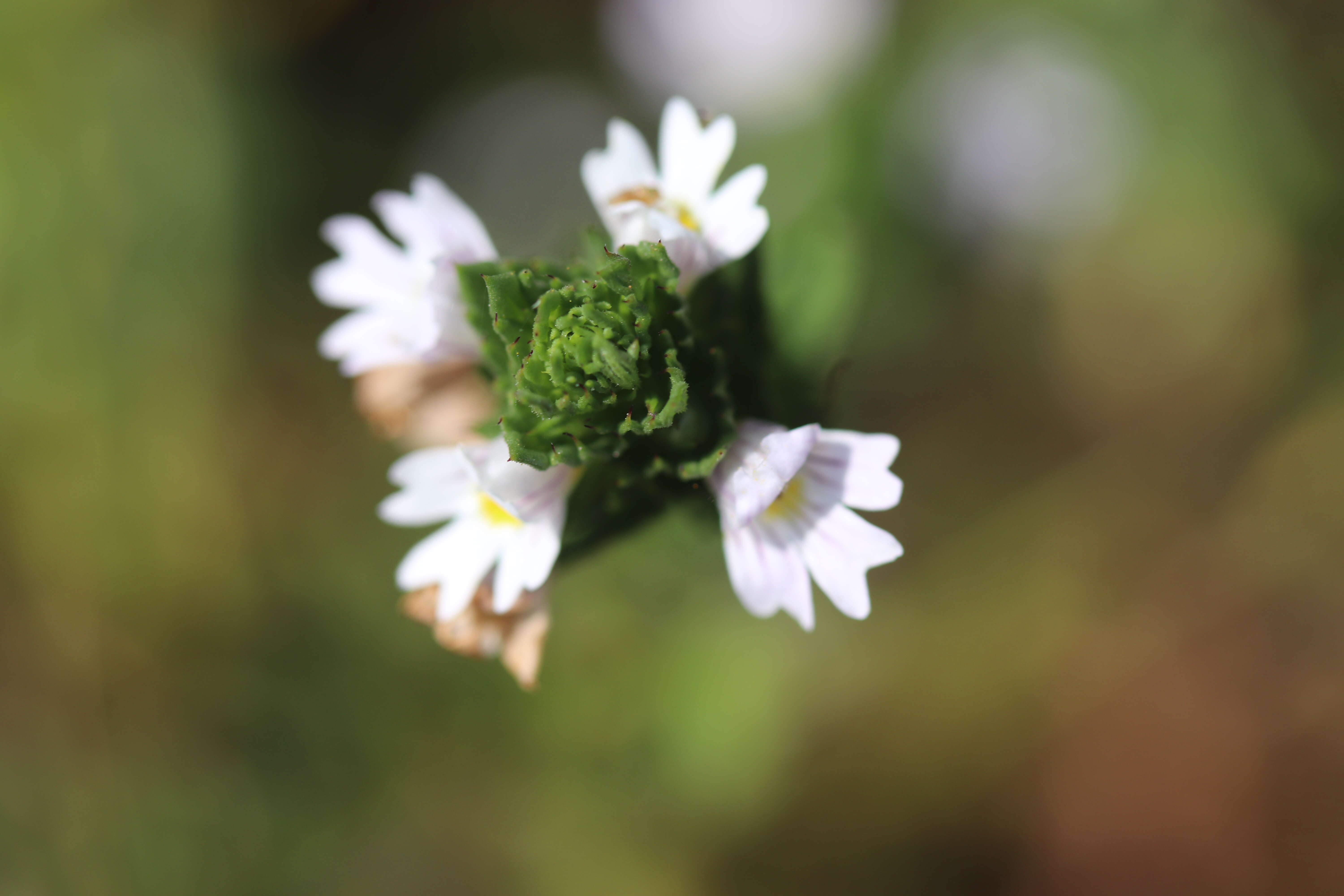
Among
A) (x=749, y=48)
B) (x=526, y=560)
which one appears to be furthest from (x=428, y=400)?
(x=749, y=48)

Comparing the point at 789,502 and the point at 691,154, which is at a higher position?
the point at 691,154

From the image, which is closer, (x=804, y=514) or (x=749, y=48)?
(x=804, y=514)

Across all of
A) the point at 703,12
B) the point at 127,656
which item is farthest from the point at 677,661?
the point at 703,12

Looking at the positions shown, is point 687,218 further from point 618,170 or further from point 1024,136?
point 1024,136

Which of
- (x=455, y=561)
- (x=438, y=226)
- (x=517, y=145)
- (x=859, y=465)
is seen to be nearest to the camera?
(x=859, y=465)

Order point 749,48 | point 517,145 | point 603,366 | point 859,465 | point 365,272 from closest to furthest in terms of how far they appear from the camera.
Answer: point 603,366 < point 859,465 < point 365,272 < point 749,48 < point 517,145

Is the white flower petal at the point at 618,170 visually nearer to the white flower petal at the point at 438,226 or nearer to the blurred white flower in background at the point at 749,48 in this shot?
the white flower petal at the point at 438,226
